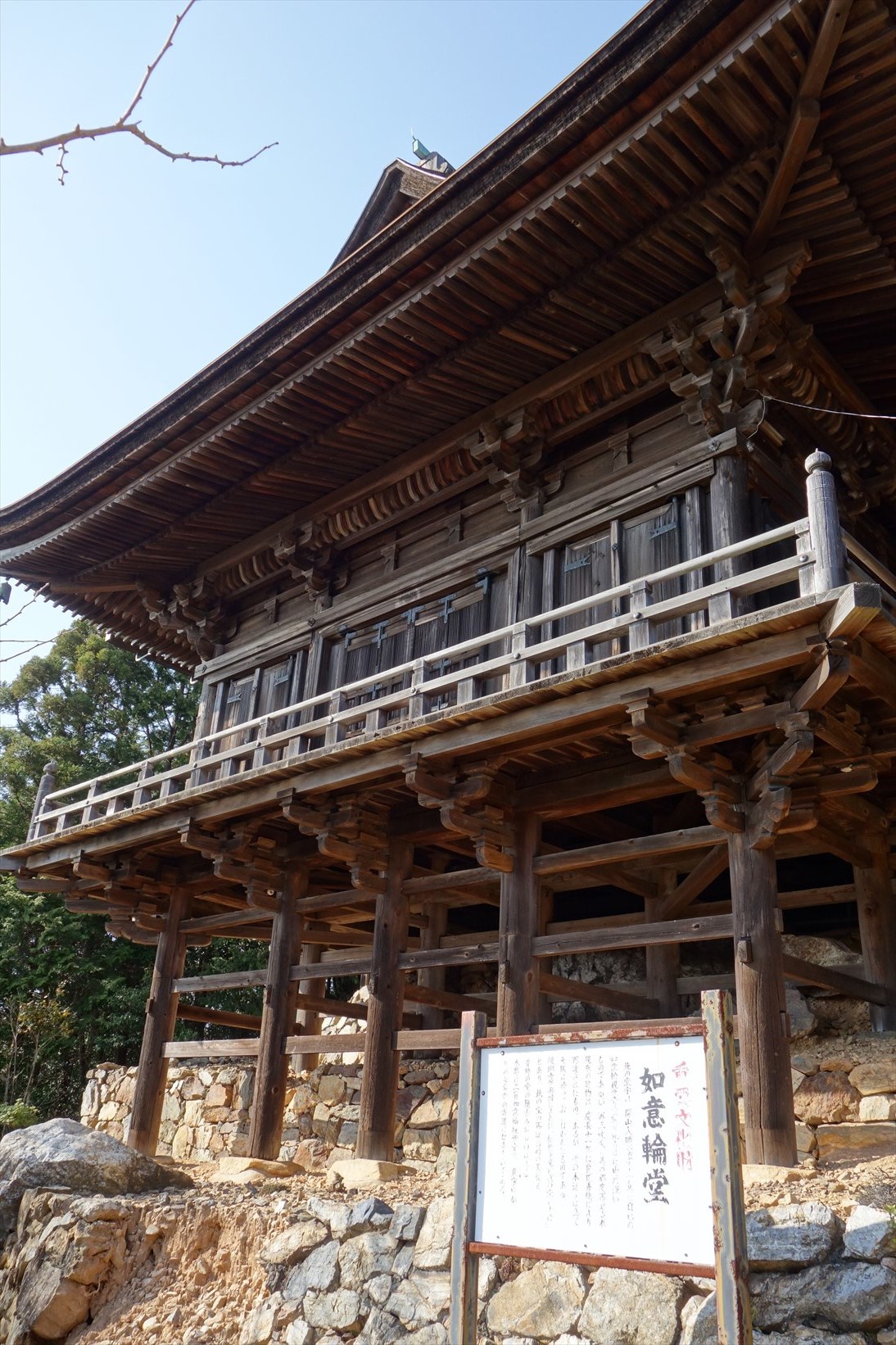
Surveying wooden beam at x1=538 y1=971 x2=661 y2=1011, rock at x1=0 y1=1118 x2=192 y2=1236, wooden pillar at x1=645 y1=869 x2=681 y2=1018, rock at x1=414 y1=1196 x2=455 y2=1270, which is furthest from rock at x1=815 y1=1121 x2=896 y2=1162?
rock at x1=0 y1=1118 x2=192 y2=1236

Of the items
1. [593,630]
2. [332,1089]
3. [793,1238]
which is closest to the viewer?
[793,1238]

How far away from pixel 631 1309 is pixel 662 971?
4980mm

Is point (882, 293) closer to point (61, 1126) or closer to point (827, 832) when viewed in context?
point (827, 832)

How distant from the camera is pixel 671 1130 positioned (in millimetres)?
4562

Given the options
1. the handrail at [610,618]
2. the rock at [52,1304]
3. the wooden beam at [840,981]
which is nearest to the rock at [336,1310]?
the rock at [52,1304]

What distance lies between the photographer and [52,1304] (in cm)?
831

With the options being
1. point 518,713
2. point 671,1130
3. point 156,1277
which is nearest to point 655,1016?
point 518,713

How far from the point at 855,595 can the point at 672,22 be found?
14.6 feet

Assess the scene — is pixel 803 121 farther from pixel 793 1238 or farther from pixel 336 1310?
pixel 336 1310

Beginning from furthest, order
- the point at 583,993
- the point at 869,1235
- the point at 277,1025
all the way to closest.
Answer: the point at 277,1025 → the point at 583,993 → the point at 869,1235

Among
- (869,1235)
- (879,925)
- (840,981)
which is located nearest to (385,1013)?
(840,981)

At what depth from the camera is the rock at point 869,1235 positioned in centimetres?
527

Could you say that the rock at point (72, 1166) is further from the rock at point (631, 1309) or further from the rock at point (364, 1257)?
the rock at point (631, 1309)

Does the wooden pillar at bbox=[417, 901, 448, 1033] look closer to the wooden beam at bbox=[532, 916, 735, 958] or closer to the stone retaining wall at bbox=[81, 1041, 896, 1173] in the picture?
the stone retaining wall at bbox=[81, 1041, 896, 1173]
